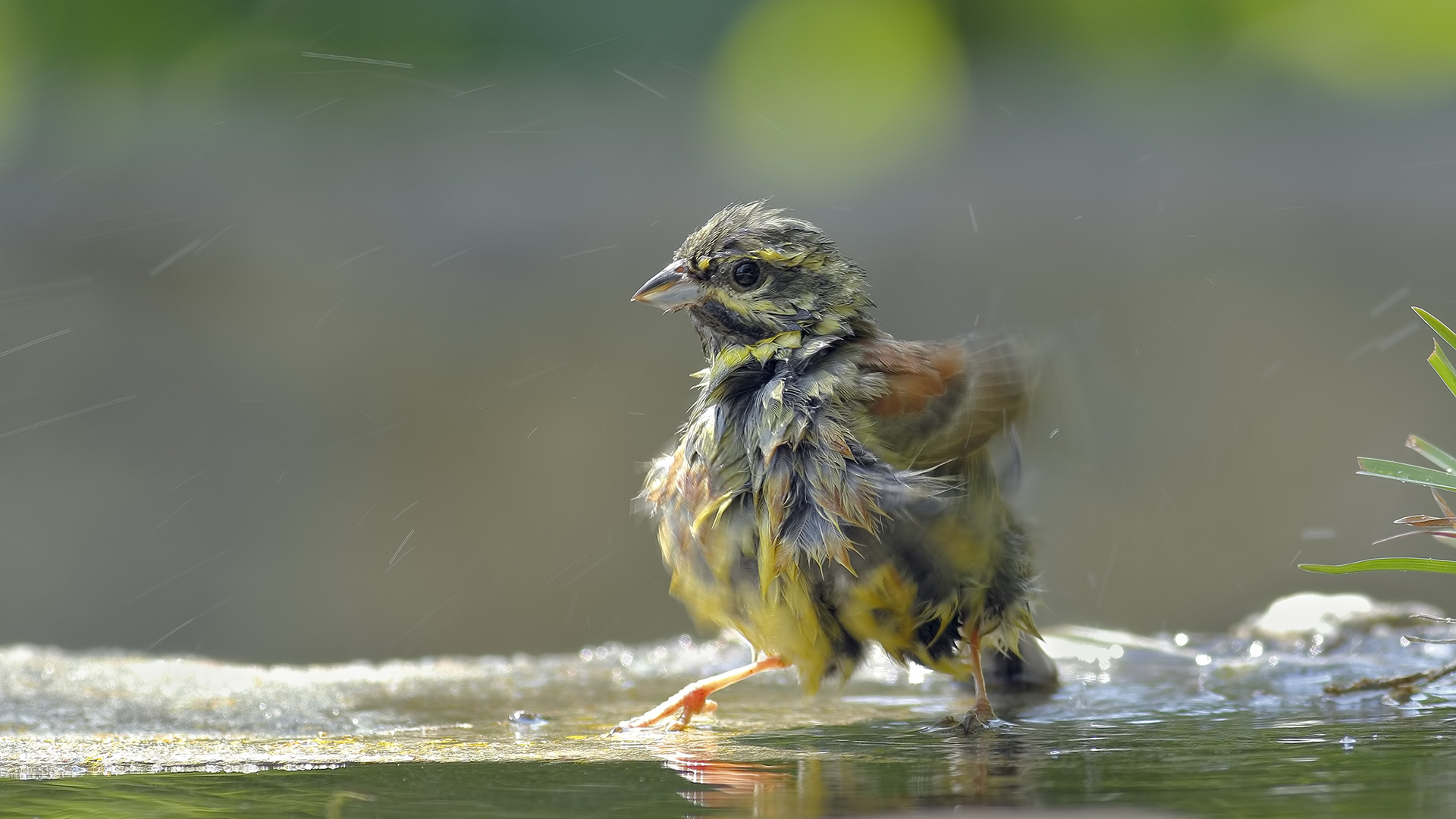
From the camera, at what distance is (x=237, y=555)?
7629 millimetres

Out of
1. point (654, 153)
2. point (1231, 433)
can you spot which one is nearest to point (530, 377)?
point (654, 153)

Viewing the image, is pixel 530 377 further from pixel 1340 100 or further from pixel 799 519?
pixel 799 519

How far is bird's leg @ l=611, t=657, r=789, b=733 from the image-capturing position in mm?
3082

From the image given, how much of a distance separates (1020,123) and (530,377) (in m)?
2.95

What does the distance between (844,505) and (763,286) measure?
2.18 feet

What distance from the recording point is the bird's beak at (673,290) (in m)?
3.39

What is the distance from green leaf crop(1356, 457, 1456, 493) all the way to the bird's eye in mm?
1346

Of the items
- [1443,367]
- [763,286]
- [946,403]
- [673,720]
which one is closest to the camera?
[1443,367]

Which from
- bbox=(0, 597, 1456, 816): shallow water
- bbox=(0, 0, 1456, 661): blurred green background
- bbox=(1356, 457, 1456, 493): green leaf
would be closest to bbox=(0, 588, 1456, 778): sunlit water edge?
bbox=(0, 597, 1456, 816): shallow water

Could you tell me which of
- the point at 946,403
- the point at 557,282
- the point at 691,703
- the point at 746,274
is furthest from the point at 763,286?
the point at 557,282

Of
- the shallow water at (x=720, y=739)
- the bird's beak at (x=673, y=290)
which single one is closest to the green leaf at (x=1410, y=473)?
the shallow water at (x=720, y=739)

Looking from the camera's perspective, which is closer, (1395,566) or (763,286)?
(1395,566)

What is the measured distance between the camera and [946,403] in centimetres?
306

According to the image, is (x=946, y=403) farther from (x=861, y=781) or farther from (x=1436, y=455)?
(x=861, y=781)
